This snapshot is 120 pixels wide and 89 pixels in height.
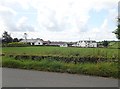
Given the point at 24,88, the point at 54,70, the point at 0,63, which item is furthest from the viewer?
the point at 0,63

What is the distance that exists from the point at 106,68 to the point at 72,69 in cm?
207

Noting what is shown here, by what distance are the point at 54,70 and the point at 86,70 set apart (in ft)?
7.41

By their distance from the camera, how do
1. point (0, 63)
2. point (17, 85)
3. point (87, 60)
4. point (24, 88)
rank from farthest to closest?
point (0, 63) < point (87, 60) < point (17, 85) < point (24, 88)

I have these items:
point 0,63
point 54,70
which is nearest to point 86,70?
point 54,70

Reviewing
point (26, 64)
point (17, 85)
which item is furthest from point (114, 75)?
point (26, 64)

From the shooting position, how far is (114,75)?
12953mm

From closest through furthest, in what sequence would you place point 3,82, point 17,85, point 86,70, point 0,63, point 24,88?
point 24,88, point 17,85, point 3,82, point 86,70, point 0,63

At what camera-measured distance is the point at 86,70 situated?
14.1 metres

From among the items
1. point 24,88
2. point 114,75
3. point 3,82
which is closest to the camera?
point 24,88

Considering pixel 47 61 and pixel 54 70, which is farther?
pixel 47 61

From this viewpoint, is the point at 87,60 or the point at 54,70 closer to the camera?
the point at 54,70

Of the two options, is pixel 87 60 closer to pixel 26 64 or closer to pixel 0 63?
pixel 26 64

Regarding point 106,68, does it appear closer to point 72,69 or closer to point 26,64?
point 72,69

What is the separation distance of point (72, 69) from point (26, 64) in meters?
4.06
